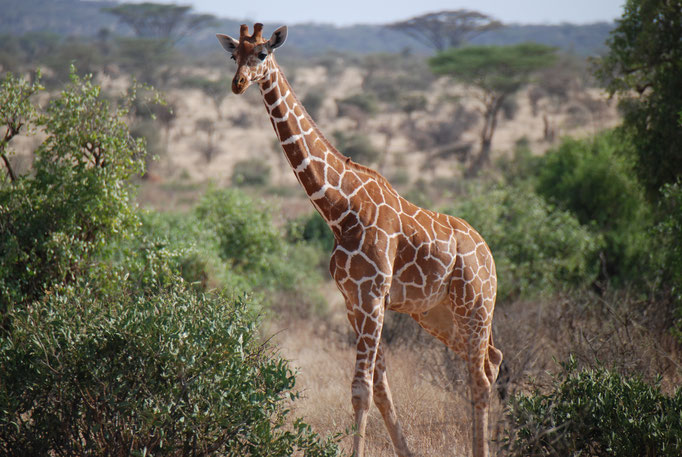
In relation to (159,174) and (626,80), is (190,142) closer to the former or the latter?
(159,174)

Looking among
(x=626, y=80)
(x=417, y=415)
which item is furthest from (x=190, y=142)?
(x=417, y=415)

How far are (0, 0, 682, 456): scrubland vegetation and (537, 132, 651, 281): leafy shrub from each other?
5 cm

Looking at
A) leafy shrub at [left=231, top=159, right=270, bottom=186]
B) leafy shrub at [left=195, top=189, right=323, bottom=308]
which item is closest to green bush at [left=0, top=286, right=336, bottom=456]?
leafy shrub at [left=195, top=189, right=323, bottom=308]

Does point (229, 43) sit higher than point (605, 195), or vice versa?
point (229, 43)

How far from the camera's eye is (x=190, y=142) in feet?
113

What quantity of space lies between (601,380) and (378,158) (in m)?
25.5

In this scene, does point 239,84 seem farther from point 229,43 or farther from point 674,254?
point 674,254

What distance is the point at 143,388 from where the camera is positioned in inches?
172

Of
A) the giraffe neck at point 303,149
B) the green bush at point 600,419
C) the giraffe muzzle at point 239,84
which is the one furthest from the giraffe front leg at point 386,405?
the giraffe muzzle at point 239,84

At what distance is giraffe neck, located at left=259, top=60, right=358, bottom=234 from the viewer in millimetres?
4820

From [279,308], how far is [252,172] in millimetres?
17569

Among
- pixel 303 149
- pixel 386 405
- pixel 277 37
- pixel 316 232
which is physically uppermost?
pixel 277 37

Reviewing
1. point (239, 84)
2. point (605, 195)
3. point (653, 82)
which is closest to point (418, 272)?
point (239, 84)

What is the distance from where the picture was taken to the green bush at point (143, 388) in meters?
4.29
